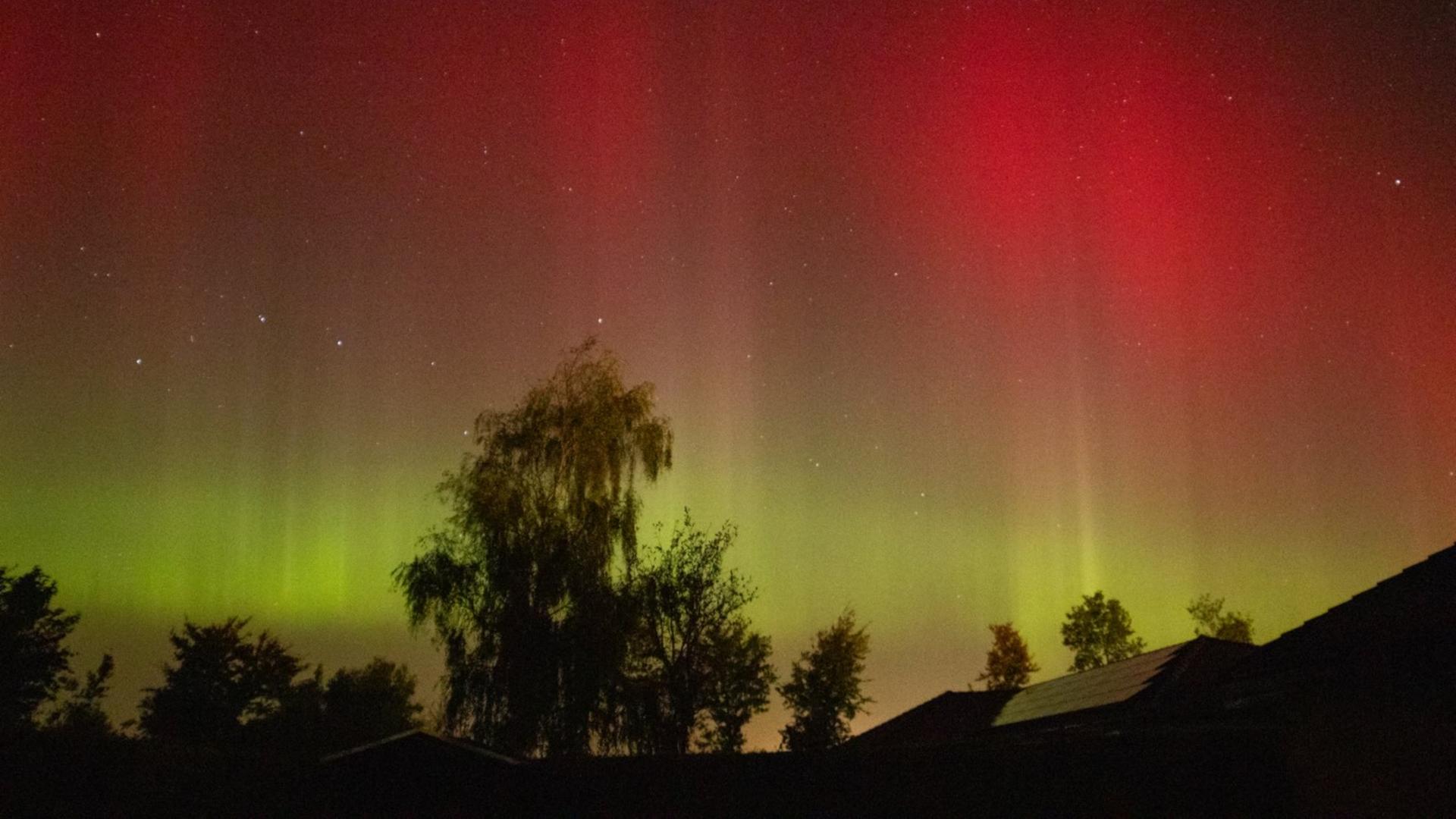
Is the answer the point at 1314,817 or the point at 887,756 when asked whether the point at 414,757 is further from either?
the point at 1314,817

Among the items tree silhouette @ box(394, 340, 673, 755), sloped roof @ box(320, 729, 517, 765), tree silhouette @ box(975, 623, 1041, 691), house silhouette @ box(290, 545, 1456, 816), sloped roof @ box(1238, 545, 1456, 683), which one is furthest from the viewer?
tree silhouette @ box(975, 623, 1041, 691)

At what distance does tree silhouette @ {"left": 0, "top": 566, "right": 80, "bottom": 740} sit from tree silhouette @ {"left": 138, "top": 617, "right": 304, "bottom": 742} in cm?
660

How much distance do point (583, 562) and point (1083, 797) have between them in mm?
14676

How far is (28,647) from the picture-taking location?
3591cm

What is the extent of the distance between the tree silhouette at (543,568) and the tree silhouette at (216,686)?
81.8ft

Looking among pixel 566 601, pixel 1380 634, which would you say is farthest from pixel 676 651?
pixel 1380 634

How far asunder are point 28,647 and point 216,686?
10201mm

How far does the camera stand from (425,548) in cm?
2400

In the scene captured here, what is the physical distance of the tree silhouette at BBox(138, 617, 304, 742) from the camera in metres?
43.1

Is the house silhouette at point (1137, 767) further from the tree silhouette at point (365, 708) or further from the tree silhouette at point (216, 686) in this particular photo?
the tree silhouette at point (216, 686)

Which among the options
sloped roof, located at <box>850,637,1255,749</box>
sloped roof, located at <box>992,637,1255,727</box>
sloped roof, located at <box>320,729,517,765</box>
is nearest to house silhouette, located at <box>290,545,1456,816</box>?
sloped roof, located at <box>320,729,517,765</box>

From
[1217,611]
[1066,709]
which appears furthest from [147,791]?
[1217,611]

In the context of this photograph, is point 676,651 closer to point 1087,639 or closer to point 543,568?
point 543,568

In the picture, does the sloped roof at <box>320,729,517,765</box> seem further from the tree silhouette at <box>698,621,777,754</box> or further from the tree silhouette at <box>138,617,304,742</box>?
the tree silhouette at <box>138,617,304,742</box>
